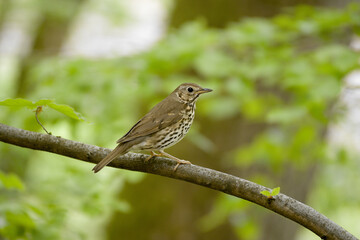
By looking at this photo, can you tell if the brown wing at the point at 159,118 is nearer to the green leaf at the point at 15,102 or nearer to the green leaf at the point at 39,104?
the green leaf at the point at 39,104

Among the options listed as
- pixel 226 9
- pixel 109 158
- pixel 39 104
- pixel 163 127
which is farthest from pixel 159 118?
pixel 226 9

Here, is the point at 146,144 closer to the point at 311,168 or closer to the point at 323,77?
the point at 323,77

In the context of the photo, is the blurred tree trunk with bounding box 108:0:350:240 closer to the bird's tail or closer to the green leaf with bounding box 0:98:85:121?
the bird's tail

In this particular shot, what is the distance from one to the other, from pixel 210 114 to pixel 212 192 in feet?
4.01

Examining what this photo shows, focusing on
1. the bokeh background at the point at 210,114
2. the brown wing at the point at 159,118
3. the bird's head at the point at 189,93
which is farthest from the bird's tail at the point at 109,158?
the bird's head at the point at 189,93

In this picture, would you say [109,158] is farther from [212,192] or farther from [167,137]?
[212,192]

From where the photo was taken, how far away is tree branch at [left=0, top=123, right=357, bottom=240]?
241cm

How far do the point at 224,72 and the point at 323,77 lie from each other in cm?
101

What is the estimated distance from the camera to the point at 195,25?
5.53m

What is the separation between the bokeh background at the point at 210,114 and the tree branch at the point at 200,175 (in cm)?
21

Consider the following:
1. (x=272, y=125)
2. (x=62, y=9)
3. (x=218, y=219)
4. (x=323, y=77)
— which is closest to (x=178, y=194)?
(x=218, y=219)

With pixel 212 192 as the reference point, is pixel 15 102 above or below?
below

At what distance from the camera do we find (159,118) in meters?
3.55

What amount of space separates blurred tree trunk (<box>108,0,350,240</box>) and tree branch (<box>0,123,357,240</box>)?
404 centimetres
